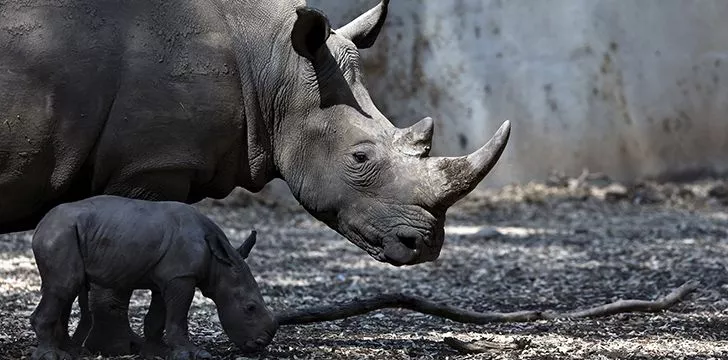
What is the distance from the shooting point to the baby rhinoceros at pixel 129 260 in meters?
4.72

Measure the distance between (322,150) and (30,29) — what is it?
1253 mm

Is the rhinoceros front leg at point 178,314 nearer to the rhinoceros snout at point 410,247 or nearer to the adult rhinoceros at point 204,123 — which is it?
the adult rhinoceros at point 204,123

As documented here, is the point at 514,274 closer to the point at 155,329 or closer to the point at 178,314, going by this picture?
the point at 155,329

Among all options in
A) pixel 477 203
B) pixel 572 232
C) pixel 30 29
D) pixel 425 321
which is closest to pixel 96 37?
pixel 30 29

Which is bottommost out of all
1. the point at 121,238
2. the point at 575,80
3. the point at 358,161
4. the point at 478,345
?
the point at 575,80

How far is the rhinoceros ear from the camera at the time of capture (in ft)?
17.5

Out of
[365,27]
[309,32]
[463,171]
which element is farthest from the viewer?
[365,27]

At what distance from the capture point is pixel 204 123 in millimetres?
5281

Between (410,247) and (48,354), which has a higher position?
(410,247)

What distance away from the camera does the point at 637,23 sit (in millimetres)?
13547

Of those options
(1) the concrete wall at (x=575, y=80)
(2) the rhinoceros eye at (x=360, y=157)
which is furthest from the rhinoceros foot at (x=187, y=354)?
(1) the concrete wall at (x=575, y=80)

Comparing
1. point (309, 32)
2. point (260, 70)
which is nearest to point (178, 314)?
point (260, 70)

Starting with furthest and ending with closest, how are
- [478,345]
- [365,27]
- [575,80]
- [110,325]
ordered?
[575,80] < [365,27] < [478,345] < [110,325]

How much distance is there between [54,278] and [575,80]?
31.2 feet
